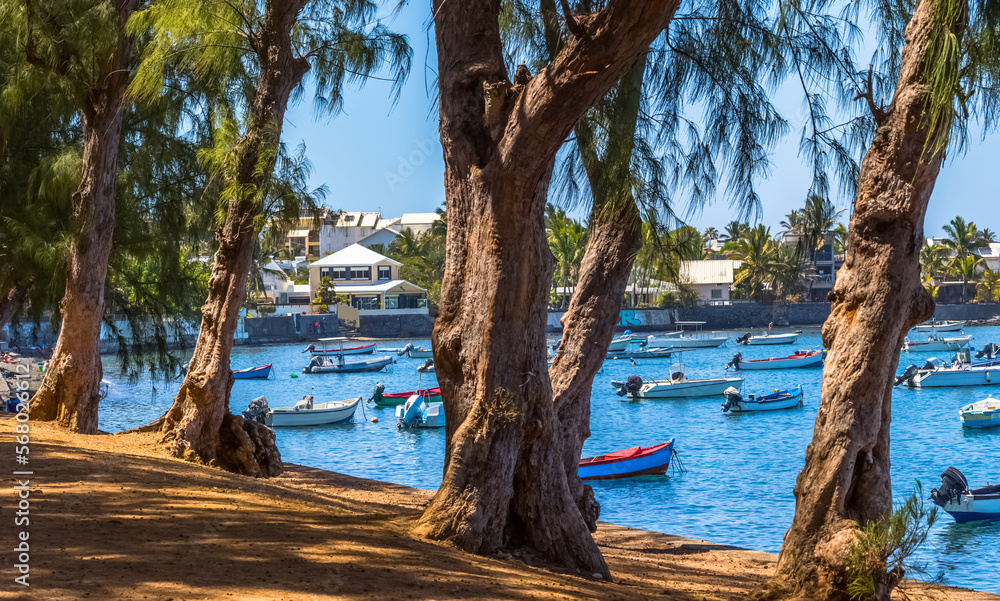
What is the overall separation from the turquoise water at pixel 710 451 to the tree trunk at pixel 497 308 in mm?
7205

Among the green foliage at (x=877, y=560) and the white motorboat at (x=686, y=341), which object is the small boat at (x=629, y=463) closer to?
the green foliage at (x=877, y=560)

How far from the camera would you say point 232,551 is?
13.5 feet

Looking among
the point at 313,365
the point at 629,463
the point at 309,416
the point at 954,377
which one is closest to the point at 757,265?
the point at 954,377

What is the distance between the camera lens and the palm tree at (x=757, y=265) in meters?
73.8

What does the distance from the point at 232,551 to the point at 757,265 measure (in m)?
74.9

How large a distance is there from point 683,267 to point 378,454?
17.9m

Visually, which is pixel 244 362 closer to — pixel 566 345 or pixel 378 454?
pixel 378 454

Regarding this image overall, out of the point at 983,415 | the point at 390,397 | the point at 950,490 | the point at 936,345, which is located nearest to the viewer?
the point at 950,490

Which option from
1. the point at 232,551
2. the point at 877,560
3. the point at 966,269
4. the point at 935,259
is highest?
the point at 935,259

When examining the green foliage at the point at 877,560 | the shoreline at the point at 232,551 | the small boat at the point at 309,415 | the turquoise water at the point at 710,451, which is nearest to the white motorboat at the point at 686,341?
the turquoise water at the point at 710,451

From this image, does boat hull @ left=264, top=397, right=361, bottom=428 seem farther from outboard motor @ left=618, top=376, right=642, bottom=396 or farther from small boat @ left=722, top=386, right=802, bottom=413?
small boat @ left=722, top=386, right=802, bottom=413

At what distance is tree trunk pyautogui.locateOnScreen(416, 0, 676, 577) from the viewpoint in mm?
5102

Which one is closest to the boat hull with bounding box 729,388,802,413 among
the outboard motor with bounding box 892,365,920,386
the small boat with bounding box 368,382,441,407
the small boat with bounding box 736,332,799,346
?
the outboard motor with bounding box 892,365,920,386

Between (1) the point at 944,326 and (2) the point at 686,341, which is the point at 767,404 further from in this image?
(1) the point at 944,326
